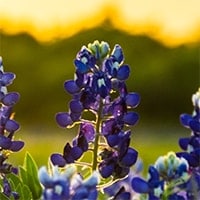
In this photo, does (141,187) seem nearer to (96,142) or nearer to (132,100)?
(96,142)

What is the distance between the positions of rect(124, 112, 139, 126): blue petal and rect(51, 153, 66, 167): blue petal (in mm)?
204

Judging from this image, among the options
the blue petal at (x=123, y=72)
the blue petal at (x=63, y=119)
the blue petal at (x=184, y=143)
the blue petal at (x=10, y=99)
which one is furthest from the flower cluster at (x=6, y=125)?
the blue petal at (x=184, y=143)

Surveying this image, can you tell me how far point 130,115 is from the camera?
312cm

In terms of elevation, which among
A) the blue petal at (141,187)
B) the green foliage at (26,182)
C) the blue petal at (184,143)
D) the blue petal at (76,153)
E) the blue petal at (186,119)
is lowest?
the blue petal at (141,187)

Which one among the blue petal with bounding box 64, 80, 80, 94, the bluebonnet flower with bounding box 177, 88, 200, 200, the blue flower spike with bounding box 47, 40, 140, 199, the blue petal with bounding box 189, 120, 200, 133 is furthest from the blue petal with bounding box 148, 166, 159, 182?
the blue petal with bounding box 64, 80, 80, 94

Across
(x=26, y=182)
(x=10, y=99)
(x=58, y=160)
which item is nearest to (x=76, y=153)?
(x=58, y=160)

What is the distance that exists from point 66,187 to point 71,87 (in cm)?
75

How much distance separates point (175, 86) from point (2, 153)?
2602cm

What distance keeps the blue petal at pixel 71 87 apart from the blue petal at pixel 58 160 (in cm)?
20

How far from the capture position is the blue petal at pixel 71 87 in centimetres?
314

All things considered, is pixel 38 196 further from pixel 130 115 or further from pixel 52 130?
pixel 52 130

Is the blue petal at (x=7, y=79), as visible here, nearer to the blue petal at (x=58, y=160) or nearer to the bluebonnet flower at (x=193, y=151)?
the blue petal at (x=58, y=160)

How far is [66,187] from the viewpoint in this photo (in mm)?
2438

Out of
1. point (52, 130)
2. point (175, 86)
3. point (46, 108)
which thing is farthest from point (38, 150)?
point (175, 86)
